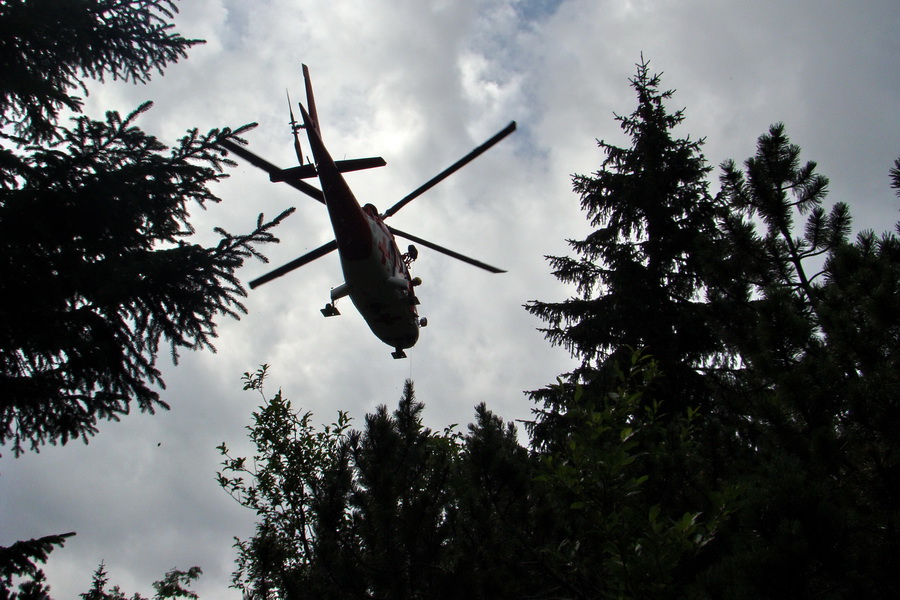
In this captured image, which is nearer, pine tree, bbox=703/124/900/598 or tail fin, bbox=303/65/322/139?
pine tree, bbox=703/124/900/598

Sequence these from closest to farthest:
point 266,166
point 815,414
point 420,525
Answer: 1. point 815,414
2. point 420,525
3. point 266,166

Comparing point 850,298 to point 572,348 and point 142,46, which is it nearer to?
point 572,348

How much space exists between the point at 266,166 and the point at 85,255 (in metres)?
2.39

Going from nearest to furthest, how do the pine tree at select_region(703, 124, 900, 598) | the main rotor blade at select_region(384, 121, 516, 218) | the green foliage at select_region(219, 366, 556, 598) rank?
the pine tree at select_region(703, 124, 900, 598) < the green foliage at select_region(219, 366, 556, 598) < the main rotor blade at select_region(384, 121, 516, 218)

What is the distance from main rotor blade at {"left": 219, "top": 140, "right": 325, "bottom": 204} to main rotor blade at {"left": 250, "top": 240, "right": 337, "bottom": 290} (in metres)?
0.77

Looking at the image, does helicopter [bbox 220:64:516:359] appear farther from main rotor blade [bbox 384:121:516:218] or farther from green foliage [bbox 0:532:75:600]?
green foliage [bbox 0:532:75:600]

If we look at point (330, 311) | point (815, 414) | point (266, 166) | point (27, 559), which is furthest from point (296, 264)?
point (815, 414)

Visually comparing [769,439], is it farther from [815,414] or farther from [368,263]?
[368,263]

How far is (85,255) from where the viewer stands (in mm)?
5535

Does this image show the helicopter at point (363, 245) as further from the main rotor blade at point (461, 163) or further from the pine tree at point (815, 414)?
the pine tree at point (815, 414)

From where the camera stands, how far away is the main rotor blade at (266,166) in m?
6.25

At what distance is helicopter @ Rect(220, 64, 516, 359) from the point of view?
767 centimetres

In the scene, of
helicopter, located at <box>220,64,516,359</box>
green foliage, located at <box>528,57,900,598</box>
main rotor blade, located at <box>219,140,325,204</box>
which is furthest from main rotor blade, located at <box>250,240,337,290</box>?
green foliage, located at <box>528,57,900,598</box>

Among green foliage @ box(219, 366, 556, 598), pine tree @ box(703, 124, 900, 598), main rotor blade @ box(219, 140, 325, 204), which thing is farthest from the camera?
main rotor blade @ box(219, 140, 325, 204)
